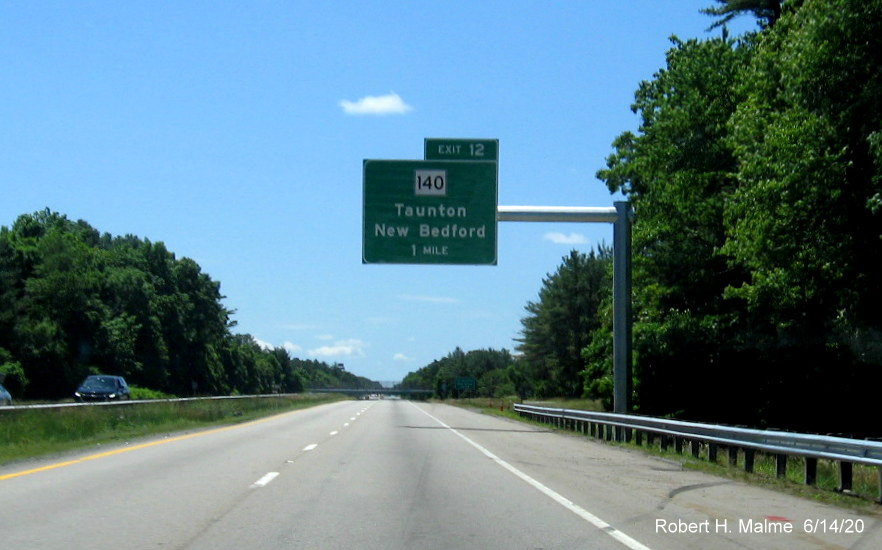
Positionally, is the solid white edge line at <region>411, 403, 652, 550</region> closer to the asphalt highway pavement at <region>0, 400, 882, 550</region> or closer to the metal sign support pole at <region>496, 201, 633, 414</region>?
the asphalt highway pavement at <region>0, 400, 882, 550</region>

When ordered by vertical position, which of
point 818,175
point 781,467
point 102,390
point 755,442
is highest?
point 818,175

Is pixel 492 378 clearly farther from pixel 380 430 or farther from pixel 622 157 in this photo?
pixel 380 430

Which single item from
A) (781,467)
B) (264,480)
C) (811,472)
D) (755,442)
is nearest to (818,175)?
(755,442)

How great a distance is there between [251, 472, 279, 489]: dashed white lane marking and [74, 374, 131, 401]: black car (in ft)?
95.3

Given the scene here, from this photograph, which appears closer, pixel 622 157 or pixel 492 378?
pixel 622 157

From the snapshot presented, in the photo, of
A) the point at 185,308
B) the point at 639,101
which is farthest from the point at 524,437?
the point at 185,308

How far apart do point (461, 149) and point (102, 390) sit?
2270 centimetres

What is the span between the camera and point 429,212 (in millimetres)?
28625

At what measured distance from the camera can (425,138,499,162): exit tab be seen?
29.0 meters

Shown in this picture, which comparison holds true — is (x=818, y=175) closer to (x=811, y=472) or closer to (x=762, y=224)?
(x=762, y=224)

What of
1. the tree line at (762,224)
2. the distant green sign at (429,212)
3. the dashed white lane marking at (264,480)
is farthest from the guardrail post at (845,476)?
the distant green sign at (429,212)

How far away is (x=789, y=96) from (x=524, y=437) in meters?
12.5

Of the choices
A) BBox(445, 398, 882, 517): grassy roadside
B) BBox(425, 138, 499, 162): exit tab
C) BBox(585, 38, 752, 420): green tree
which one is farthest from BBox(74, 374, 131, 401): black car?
BBox(445, 398, 882, 517): grassy roadside

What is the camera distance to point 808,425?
115ft
